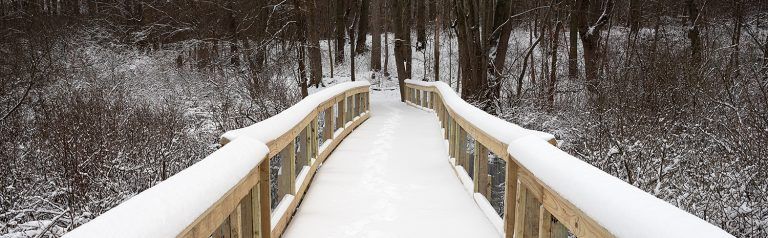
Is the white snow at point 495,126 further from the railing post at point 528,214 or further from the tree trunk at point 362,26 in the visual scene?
the tree trunk at point 362,26

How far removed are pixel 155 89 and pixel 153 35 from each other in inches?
534

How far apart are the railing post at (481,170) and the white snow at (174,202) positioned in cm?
291

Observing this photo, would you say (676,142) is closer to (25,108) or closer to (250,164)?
(250,164)

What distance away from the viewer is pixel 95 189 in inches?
314

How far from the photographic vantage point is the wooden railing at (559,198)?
6.25 ft

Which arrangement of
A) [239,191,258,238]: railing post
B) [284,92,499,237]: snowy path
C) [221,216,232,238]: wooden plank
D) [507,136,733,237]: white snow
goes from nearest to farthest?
[507,136,733,237]: white snow, [221,216,232,238]: wooden plank, [239,191,258,238]: railing post, [284,92,499,237]: snowy path

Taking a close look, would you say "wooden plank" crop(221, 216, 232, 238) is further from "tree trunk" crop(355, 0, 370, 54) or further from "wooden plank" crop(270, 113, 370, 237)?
"tree trunk" crop(355, 0, 370, 54)

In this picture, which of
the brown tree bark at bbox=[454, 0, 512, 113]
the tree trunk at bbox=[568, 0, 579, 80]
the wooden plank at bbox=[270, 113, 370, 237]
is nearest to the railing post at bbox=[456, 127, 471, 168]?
the wooden plank at bbox=[270, 113, 370, 237]

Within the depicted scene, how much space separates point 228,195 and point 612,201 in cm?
184

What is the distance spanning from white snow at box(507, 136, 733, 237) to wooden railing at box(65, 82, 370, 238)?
1.67 m

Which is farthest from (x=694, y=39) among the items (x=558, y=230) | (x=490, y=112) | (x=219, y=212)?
(x=219, y=212)

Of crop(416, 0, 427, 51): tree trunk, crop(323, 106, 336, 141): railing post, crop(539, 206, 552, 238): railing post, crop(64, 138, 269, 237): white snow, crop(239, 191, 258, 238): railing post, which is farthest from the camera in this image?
crop(416, 0, 427, 51): tree trunk

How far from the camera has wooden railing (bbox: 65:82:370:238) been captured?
180 centimetres

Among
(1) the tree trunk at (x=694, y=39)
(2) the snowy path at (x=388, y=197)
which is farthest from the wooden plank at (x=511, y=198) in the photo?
(1) the tree trunk at (x=694, y=39)
